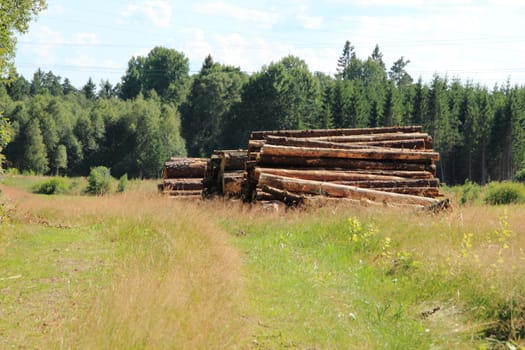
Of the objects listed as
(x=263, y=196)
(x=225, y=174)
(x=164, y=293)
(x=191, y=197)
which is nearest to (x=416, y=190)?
(x=263, y=196)

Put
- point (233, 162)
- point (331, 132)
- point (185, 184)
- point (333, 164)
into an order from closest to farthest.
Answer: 1. point (333, 164)
2. point (233, 162)
3. point (331, 132)
4. point (185, 184)

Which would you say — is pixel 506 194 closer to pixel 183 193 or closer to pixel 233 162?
pixel 233 162

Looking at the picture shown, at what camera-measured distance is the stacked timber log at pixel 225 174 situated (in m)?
17.2

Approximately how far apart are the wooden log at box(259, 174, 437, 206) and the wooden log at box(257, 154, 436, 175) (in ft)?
3.33

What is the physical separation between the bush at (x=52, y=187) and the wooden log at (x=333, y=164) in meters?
32.5

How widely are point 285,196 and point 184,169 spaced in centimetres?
632

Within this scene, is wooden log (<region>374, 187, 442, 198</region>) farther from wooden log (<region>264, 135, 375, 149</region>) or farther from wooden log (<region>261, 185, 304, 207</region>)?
wooden log (<region>261, 185, 304, 207</region>)

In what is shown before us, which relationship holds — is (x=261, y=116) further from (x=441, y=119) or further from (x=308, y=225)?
(x=308, y=225)

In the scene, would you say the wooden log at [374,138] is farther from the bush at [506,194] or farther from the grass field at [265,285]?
the bush at [506,194]

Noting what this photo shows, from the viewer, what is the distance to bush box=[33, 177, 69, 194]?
148ft

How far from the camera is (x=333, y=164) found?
641 inches

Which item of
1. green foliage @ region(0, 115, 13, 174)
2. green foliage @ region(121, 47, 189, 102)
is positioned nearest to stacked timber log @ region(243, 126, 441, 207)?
green foliage @ region(0, 115, 13, 174)

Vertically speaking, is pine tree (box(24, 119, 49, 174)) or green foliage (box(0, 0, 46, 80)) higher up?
green foliage (box(0, 0, 46, 80))

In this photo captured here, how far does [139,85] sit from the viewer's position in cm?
14000
